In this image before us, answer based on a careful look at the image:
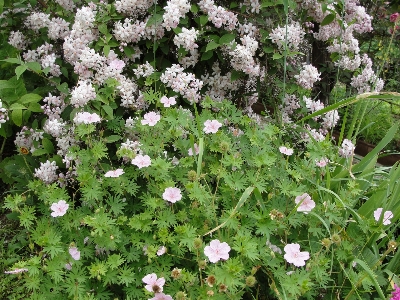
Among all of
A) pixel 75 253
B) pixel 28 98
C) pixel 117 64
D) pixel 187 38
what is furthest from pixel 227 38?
pixel 75 253

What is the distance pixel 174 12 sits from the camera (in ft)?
7.11

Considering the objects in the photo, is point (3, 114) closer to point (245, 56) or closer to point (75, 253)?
point (75, 253)

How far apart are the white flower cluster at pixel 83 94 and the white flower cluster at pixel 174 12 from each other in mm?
463

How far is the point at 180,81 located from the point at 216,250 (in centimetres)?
96

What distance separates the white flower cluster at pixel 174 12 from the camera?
2172 mm

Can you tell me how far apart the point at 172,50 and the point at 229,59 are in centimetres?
31

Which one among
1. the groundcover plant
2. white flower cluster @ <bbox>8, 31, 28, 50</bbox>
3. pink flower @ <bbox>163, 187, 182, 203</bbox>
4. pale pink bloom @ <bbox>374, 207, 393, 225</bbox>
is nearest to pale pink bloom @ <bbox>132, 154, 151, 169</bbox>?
the groundcover plant

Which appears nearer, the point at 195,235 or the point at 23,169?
the point at 195,235

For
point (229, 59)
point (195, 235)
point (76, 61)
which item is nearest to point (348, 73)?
point (229, 59)

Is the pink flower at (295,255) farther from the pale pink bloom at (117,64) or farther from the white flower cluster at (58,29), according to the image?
the white flower cluster at (58,29)

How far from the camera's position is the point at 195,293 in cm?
156

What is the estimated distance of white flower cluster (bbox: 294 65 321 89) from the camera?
249cm

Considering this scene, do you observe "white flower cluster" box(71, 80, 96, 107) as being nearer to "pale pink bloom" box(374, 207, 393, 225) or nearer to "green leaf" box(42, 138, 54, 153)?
"green leaf" box(42, 138, 54, 153)

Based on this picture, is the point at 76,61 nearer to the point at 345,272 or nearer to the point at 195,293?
the point at 195,293
